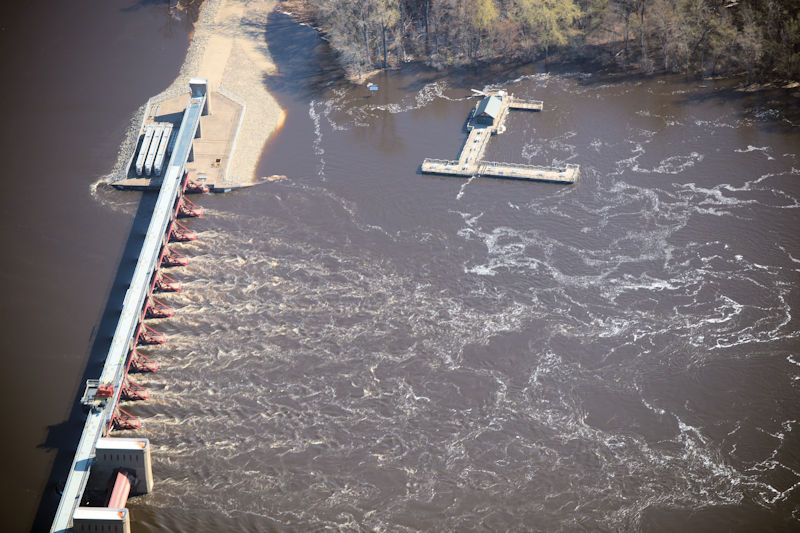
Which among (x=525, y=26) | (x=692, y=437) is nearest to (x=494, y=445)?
(x=692, y=437)

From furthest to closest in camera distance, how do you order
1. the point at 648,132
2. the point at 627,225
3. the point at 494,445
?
the point at 648,132 → the point at 627,225 → the point at 494,445

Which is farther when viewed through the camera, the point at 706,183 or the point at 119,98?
the point at 119,98

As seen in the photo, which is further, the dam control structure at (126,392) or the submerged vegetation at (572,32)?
the submerged vegetation at (572,32)

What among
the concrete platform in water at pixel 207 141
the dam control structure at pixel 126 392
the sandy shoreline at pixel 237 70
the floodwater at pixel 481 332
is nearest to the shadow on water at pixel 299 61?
the sandy shoreline at pixel 237 70

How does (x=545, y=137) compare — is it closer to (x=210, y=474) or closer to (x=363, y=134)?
(x=363, y=134)

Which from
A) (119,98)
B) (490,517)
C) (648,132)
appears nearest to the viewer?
(490,517)

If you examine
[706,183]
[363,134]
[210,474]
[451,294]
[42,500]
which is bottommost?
[42,500]

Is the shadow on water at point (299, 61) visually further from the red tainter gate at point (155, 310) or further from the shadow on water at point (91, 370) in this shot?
the shadow on water at point (91, 370)
